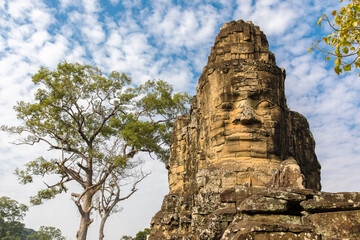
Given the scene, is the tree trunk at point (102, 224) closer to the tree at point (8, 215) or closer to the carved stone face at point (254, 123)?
the carved stone face at point (254, 123)

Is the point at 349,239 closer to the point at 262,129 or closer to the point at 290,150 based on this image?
the point at 262,129

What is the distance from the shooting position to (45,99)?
20438 mm

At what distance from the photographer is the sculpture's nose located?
35.8 feet

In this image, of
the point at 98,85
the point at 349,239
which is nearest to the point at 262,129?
the point at 349,239

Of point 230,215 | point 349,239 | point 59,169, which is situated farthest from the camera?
point 59,169

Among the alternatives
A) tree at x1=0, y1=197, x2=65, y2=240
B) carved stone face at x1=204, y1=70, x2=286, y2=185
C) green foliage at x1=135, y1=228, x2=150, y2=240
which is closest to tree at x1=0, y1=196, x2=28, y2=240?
tree at x1=0, y1=197, x2=65, y2=240

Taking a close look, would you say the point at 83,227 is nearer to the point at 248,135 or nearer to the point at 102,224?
the point at 102,224

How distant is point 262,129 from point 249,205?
5727mm

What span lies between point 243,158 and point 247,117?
4.33 feet

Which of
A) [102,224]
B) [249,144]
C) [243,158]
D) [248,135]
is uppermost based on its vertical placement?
[248,135]

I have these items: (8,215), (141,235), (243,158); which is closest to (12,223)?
(8,215)

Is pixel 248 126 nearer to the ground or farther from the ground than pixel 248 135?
farther from the ground

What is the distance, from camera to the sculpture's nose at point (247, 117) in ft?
35.8

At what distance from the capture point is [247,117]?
1089cm
